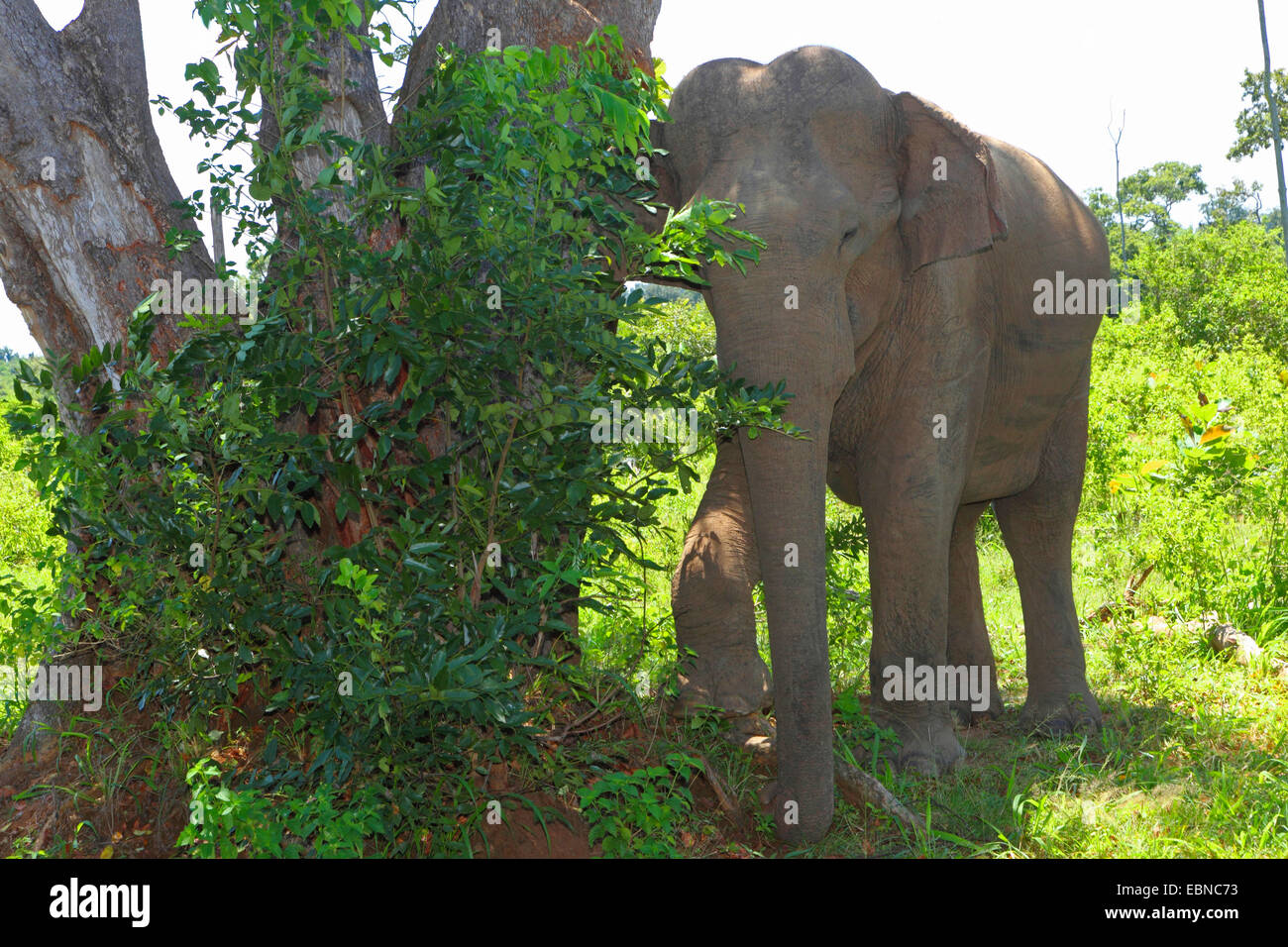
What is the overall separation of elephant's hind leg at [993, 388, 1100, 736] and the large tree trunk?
3.54m

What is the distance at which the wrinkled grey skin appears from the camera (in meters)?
3.88

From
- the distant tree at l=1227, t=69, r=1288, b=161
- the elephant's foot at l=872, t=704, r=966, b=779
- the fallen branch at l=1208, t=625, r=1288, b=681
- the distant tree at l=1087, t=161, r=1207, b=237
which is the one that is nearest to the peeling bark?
the elephant's foot at l=872, t=704, r=966, b=779

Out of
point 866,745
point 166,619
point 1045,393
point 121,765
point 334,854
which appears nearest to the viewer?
point 334,854

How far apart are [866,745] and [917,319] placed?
1.77 meters

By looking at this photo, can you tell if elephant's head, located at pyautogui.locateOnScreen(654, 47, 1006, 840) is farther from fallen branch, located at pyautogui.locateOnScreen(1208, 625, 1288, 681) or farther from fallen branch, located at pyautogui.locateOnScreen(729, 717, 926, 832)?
fallen branch, located at pyautogui.locateOnScreen(1208, 625, 1288, 681)

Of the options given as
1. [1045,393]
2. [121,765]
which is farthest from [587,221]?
[1045,393]

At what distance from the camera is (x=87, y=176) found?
13.5 ft

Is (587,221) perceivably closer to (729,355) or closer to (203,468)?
(729,355)

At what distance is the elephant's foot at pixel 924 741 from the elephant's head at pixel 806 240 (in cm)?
95

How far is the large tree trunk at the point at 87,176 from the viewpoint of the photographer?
4070mm

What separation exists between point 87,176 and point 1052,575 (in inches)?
187

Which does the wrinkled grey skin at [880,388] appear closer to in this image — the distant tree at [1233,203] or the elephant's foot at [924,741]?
the elephant's foot at [924,741]

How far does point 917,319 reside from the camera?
4.75m

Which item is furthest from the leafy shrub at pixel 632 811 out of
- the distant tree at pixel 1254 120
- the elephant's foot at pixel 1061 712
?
the distant tree at pixel 1254 120
